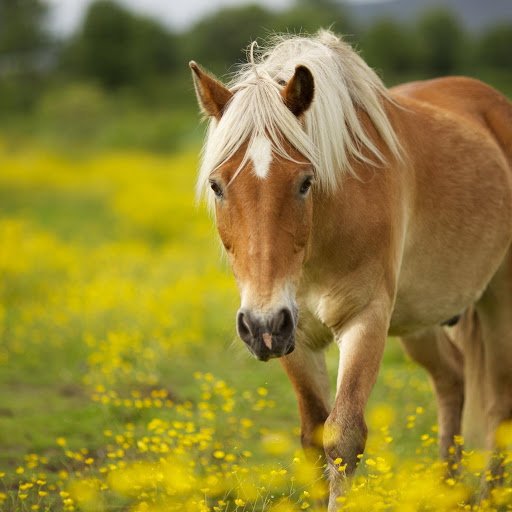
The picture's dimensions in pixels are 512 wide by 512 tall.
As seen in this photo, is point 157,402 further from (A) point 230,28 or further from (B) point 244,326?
(A) point 230,28

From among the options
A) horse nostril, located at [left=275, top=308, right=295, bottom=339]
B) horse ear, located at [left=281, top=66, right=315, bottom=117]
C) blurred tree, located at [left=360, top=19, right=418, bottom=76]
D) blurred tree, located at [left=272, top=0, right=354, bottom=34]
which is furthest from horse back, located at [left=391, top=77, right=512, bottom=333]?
blurred tree, located at [left=360, top=19, right=418, bottom=76]

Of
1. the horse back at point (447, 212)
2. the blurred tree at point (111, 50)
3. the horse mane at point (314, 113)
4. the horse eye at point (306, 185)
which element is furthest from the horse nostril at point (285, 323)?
the blurred tree at point (111, 50)

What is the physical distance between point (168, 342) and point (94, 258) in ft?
14.9

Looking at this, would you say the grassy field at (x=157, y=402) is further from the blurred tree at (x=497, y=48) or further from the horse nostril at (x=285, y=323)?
the blurred tree at (x=497, y=48)

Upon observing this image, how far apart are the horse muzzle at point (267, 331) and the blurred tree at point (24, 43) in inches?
2394

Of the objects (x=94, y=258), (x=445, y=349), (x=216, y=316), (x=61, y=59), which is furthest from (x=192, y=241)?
(x=61, y=59)

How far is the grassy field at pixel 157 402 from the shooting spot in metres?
3.54

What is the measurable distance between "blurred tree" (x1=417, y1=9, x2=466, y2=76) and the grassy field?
66.9 meters

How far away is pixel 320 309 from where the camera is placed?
142 inches

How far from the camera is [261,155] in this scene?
3.13m

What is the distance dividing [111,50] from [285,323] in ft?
→ 212

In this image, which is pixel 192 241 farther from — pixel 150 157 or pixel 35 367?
pixel 150 157

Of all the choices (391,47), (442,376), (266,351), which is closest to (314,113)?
(266,351)

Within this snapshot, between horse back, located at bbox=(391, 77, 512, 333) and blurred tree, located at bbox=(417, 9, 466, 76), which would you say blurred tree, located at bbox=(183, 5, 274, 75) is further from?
horse back, located at bbox=(391, 77, 512, 333)
